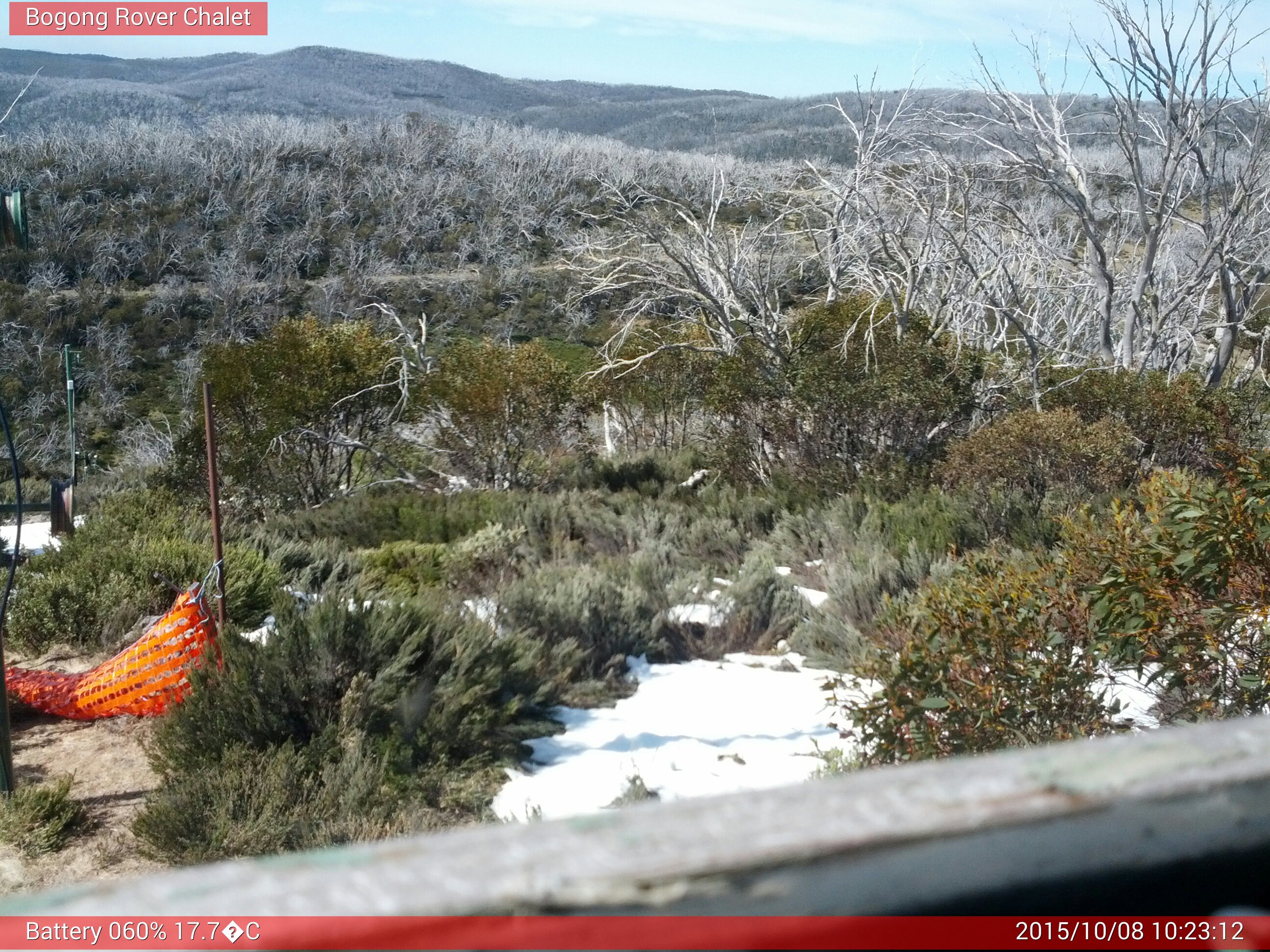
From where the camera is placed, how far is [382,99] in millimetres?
86125

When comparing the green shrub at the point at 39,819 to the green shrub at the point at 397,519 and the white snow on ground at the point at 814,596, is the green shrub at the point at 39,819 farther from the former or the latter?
the green shrub at the point at 397,519

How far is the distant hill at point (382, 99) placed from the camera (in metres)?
61.6

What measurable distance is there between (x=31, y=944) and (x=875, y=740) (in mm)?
3019

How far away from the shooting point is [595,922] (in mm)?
516

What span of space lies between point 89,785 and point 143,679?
0.60 meters

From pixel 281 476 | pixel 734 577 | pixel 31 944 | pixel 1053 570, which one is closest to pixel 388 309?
pixel 281 476

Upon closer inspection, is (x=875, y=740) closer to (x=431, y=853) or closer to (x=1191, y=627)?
(x=1191, y=627)

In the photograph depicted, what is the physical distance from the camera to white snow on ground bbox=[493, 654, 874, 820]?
12.7 ft

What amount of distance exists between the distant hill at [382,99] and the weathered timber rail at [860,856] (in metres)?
48.3

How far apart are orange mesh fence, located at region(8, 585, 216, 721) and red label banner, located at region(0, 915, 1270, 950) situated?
429 cm

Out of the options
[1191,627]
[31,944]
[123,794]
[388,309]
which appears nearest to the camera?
[31,944]

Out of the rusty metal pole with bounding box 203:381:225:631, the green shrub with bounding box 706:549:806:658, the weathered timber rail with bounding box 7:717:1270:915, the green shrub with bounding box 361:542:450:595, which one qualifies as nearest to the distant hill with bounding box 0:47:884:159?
the green shrub with bounding box 361:542:450:595

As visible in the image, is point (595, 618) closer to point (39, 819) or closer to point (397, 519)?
point (39, 819)

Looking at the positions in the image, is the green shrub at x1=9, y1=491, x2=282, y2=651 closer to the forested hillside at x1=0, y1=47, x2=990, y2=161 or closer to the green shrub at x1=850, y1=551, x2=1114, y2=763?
the green shrub at x1=850, y1=551, x2=1114, y2=763
